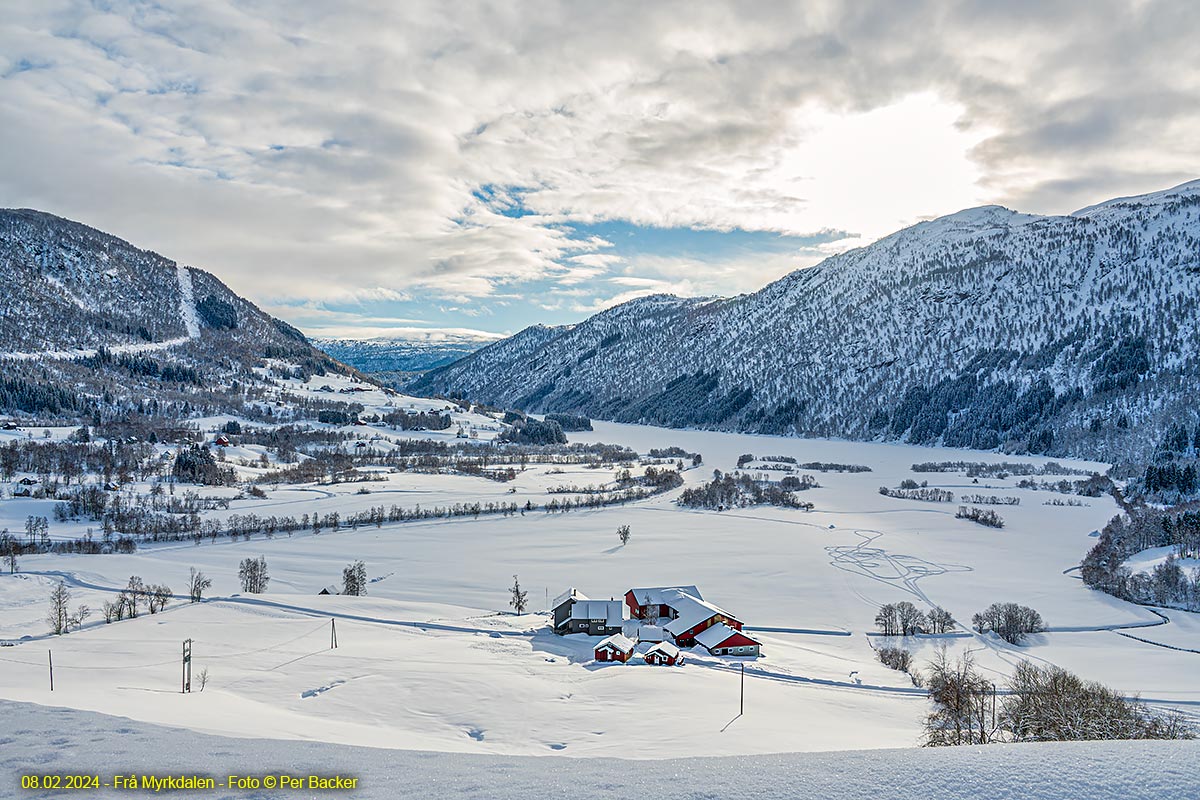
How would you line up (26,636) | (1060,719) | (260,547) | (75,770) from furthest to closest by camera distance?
(260,547), (26,636), (1060,719), (75,770)

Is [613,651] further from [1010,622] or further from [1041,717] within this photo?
[1010,622]

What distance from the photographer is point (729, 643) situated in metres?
39.9

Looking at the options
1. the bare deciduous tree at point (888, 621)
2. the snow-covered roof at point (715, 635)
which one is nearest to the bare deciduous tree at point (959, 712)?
the bare deciduous tree at point (888, 621)

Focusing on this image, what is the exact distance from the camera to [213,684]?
25.4 meters

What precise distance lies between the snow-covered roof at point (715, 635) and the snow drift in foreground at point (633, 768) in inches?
1364

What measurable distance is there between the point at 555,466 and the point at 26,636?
11153 centimetres

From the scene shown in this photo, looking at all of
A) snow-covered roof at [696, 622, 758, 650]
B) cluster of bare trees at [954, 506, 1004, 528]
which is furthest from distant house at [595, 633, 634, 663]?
Result: cluster of bare trees at [954, 506, 1004, 528]

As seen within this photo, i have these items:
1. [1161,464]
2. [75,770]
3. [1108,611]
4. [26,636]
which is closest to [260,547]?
[26,636]

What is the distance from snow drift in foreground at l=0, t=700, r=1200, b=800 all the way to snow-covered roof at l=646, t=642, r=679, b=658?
3145 centimetres

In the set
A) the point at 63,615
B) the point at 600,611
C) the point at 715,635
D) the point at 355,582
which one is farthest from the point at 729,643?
the point at 63,615

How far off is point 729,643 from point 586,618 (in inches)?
370

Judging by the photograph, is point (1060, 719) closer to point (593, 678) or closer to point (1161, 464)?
point (593, 678)

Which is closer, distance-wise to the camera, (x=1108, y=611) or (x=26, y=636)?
(x=26, y=636)

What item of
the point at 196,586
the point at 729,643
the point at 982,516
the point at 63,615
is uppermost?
the point at 982,516
